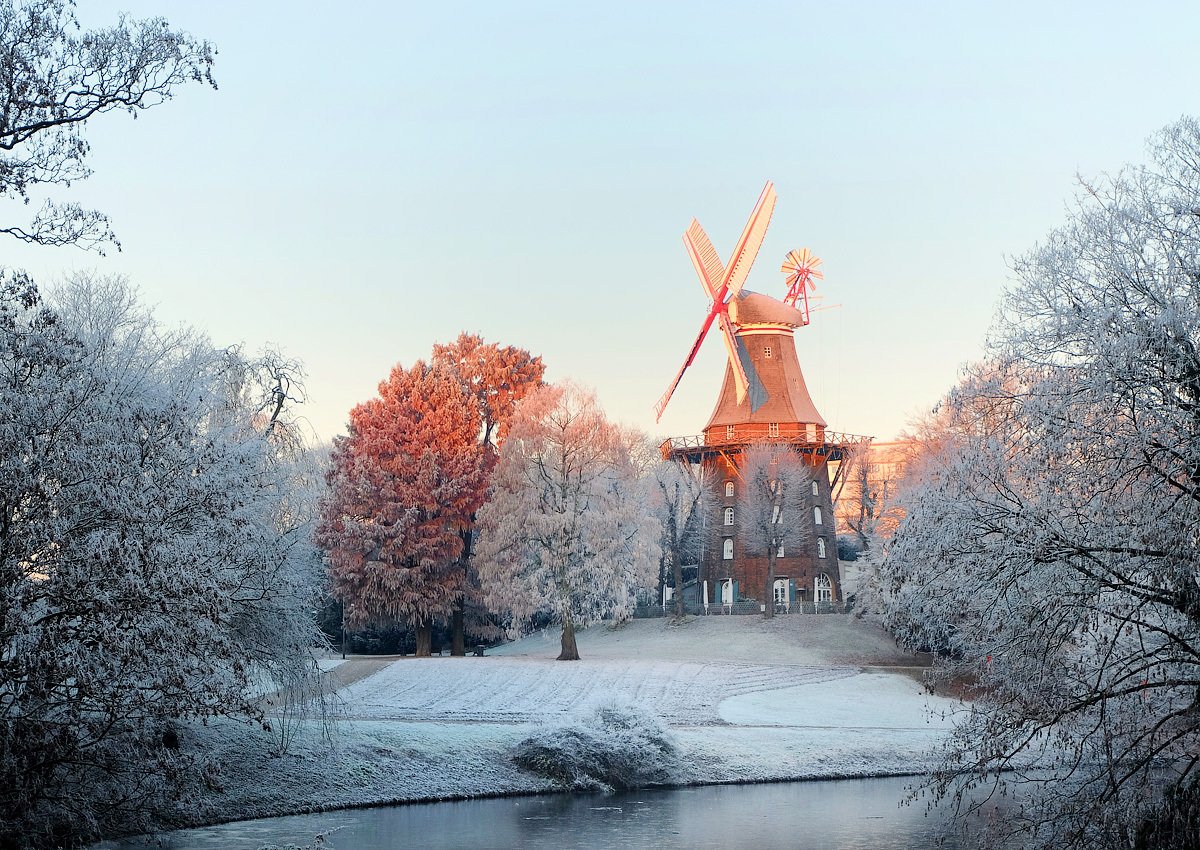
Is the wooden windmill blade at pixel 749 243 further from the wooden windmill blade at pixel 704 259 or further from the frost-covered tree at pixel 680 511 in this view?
the frost-covered tree at pixel 680 511

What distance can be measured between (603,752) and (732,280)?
37.8 meters

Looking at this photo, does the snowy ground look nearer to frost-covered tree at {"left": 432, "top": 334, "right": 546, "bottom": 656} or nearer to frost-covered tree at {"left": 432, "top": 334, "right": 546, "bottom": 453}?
frost-covered tree at {"left": 432, "top": 334, "right": 546, "bottom": 656}

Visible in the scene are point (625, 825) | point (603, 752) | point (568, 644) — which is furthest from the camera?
point (568, 644)

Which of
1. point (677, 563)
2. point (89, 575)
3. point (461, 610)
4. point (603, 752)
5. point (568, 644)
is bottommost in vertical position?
point (603, 752)

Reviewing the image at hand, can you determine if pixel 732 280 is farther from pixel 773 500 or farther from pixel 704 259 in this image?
pixel 773 500

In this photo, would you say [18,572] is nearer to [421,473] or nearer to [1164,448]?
[1164,448]

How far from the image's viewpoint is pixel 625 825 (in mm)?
20469

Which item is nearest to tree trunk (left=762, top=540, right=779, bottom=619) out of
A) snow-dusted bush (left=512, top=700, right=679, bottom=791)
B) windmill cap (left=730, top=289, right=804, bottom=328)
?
windmill cap (left=730, top=289, right=804, bottom=328)

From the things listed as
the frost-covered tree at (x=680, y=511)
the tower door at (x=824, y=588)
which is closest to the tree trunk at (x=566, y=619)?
the frost-covered tree at (x=680, y=511)

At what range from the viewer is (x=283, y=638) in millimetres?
21734

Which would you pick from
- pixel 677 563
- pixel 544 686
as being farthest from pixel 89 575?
pixel 677 563

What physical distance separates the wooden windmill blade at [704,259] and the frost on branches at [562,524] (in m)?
17.7

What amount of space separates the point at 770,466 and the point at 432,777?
Result: 33562mm

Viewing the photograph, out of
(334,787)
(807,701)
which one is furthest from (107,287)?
(807,701)
